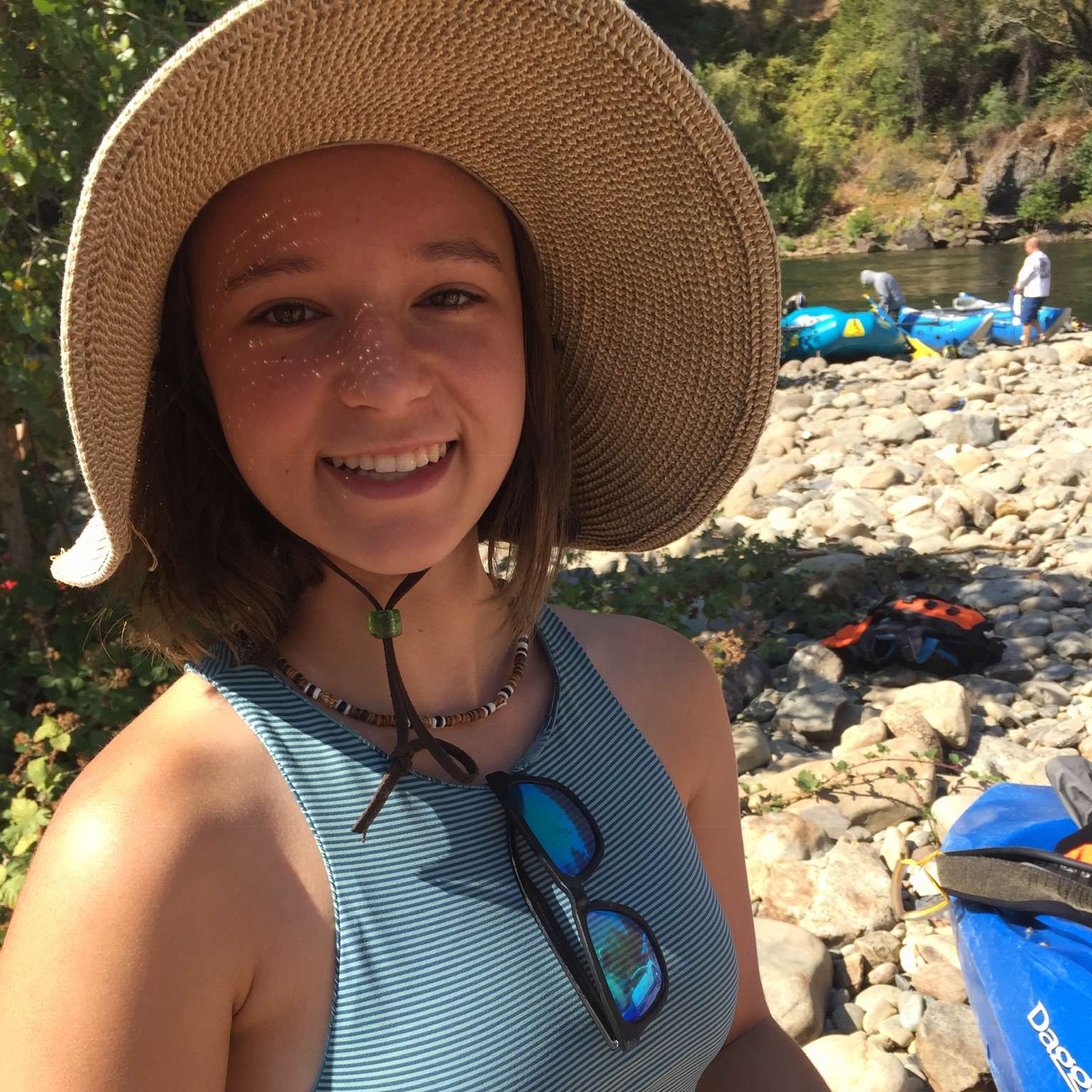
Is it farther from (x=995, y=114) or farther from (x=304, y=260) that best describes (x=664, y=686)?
(x=995, y=114)

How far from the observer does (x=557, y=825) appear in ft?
3.76

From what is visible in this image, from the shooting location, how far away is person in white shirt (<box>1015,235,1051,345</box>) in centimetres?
1289

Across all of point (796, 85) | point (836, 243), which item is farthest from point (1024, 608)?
point (796, 85)

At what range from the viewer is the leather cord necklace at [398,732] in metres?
1.07

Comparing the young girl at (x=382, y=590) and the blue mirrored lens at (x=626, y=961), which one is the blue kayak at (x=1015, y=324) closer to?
the young girl at (x=382, y=590)

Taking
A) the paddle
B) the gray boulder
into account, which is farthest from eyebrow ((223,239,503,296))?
the paddle

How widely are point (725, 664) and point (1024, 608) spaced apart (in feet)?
5.91

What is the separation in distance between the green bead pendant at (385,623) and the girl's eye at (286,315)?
0.31 m

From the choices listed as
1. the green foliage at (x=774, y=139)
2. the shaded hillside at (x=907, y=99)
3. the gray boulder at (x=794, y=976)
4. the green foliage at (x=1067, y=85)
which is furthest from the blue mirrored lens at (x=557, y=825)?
the green foliage at (x=1067, y=85)

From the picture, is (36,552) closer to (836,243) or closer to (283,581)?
(283,581)

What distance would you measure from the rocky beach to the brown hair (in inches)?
69.1

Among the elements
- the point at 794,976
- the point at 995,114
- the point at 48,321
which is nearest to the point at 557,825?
the point at 794,976

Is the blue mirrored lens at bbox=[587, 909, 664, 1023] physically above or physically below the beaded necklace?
below

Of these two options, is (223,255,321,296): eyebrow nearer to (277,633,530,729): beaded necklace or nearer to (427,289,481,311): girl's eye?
(427,289,481,311): girl's eye
